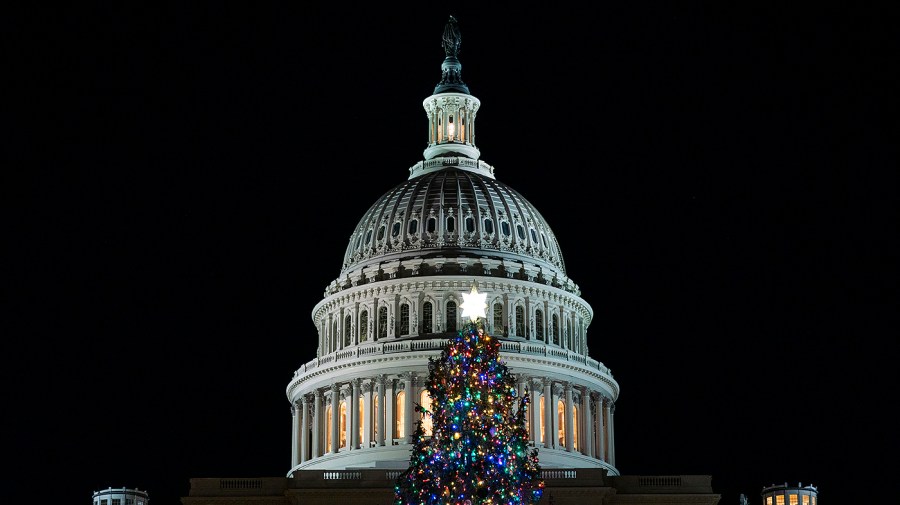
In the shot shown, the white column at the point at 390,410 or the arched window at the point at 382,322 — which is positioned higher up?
the arched window at the point at 382,322

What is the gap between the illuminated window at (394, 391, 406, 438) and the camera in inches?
4592

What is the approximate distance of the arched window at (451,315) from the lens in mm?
120625

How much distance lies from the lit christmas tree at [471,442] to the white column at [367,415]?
1994 inches

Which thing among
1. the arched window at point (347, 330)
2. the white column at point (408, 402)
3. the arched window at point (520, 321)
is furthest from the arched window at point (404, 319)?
the arched window at point (520, 321)

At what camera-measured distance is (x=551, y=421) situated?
11788 cm

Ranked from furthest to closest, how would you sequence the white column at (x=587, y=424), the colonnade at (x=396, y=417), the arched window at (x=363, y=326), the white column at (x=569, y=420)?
the arched window at (x=363, y=326), the white column at (x=587, y=424), the white column at (x=569, y=420), the colonnade at (x=396, y=417)

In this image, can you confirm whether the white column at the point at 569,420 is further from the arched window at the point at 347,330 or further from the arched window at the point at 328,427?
the arched window at the point at 328,427

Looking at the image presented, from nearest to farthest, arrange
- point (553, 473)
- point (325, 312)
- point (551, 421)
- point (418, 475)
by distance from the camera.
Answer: point (418, 475) → point (553, 473) → point (551, 421) → point (325, 312)

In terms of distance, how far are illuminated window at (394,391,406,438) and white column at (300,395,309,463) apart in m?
7.39

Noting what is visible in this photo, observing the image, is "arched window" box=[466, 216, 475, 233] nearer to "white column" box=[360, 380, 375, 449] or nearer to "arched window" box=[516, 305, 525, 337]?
"arched window" box=[516, 305, 525, 337]

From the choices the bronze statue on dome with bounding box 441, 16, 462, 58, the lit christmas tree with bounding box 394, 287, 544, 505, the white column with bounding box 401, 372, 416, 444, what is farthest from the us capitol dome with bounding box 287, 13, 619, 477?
the lit christmas tree with bounding box 394, 287, 544, 505

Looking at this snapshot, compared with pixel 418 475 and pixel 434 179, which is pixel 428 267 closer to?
pixel 434 179
